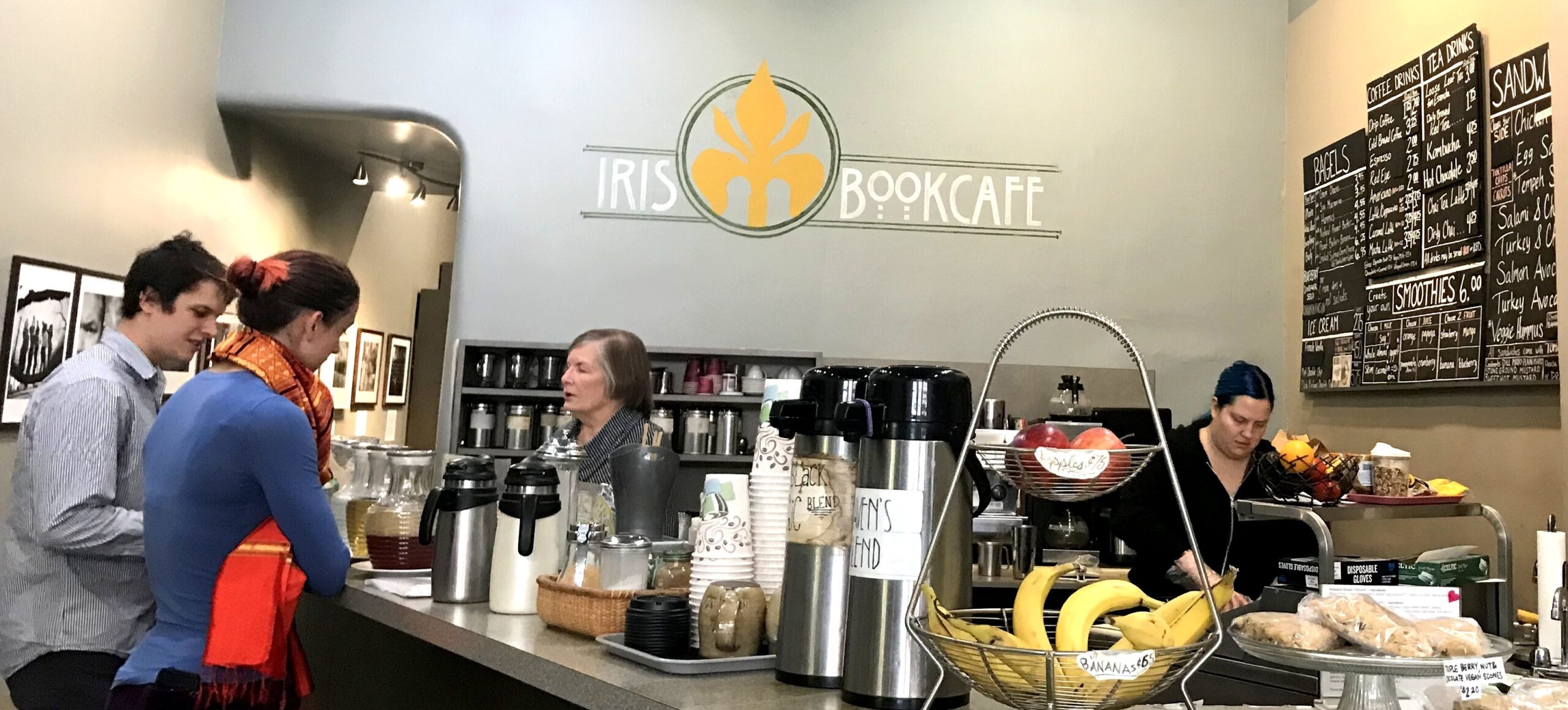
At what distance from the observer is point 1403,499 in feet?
9.18

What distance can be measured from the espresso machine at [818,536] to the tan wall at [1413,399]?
2.62 metres

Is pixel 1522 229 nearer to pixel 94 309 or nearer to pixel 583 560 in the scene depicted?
pixel 583 560

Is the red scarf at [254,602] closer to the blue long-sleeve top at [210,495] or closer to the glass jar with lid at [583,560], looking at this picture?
the blue long-sleeve top at [210,495]

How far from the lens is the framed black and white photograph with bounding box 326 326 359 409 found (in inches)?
263

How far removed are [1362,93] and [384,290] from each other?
20.0ft

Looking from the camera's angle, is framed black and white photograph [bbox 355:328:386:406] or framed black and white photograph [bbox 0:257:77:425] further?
framed black and white photograph [bbox 355:328:386:406]

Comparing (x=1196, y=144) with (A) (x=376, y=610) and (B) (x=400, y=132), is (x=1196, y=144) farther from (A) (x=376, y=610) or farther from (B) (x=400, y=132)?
(A) (x=376, y=610)

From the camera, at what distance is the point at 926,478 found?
1.46m

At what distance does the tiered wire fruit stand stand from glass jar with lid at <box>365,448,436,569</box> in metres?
1.67

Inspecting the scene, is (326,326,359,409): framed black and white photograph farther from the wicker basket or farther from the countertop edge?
the wicker basket

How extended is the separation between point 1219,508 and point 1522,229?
4.29 ft

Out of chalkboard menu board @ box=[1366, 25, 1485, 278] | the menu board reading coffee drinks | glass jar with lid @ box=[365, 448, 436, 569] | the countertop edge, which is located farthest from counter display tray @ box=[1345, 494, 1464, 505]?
glass jar with lid @ box=[365, 448, 436, 569]

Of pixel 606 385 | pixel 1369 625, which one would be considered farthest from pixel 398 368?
pixel 1369 625

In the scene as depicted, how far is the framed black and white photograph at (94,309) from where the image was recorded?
4.29 m
